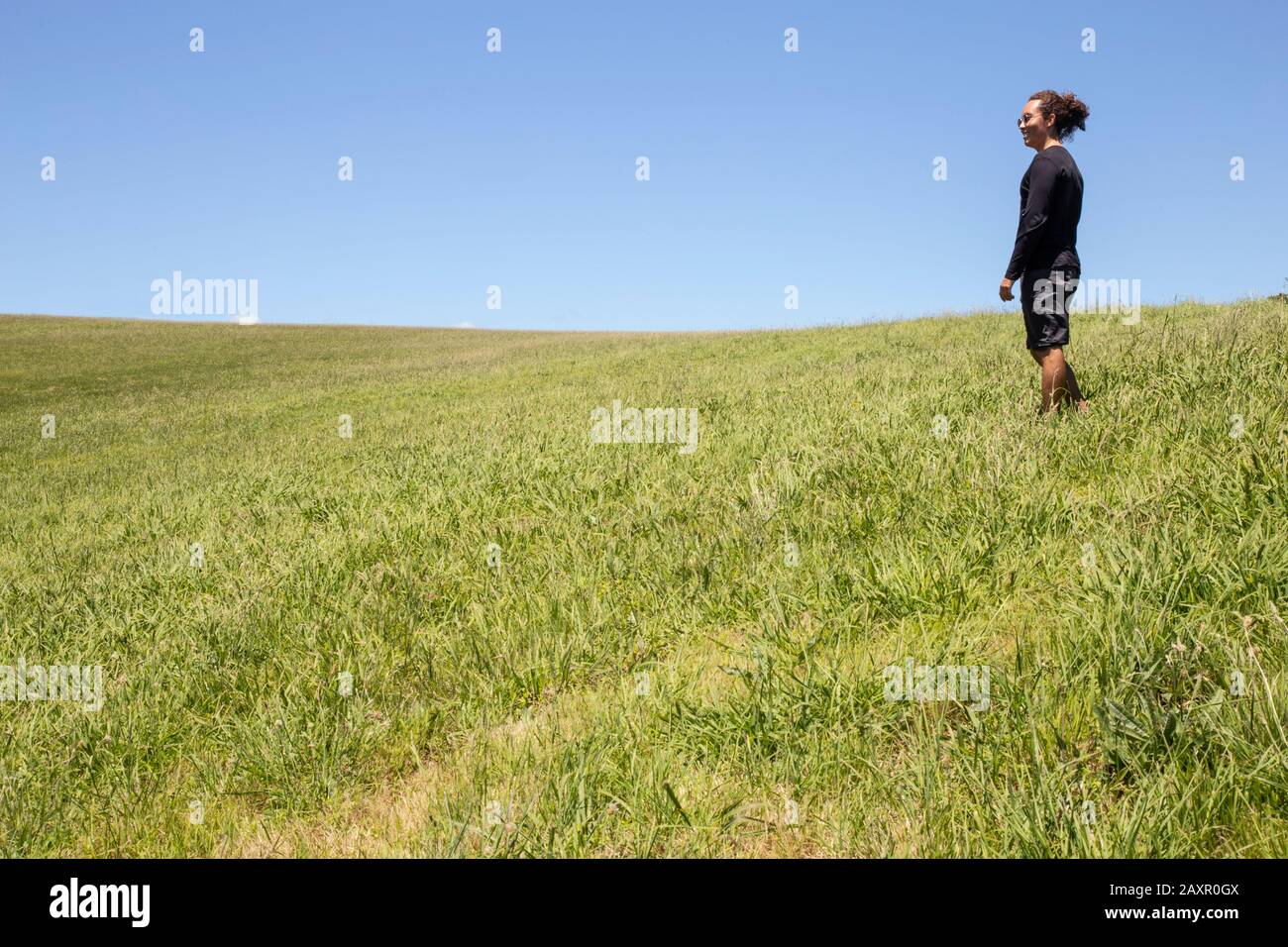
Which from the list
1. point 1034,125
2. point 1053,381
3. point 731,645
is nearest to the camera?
point 731,645

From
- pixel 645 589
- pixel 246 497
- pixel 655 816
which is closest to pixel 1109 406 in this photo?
pixel 645 589

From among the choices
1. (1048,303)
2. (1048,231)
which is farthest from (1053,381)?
(1048,231)

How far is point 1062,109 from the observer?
6.26m

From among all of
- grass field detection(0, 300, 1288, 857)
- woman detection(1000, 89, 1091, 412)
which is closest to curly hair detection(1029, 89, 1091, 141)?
woman detection(1000, 89, 1091, 412)

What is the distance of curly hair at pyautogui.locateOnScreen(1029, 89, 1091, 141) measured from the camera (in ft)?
20.4

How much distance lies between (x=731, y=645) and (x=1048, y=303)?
4.53m

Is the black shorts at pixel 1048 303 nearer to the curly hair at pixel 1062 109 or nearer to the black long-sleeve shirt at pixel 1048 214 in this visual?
the black long-sleeve shirt at pixel 1048 214

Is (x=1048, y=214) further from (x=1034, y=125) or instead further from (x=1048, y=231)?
(x=1034, y=125)

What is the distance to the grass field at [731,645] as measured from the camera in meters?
2.21

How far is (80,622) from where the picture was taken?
17.4ft

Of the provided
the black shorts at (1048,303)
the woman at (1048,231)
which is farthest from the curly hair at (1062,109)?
the black shorts at (1048,303)

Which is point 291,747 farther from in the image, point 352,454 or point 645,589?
point 352,454

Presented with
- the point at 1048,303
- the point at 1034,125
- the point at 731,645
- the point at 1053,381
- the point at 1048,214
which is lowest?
the point at 731,645

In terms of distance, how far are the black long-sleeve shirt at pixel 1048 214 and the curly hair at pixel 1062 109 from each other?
0.95 ft
